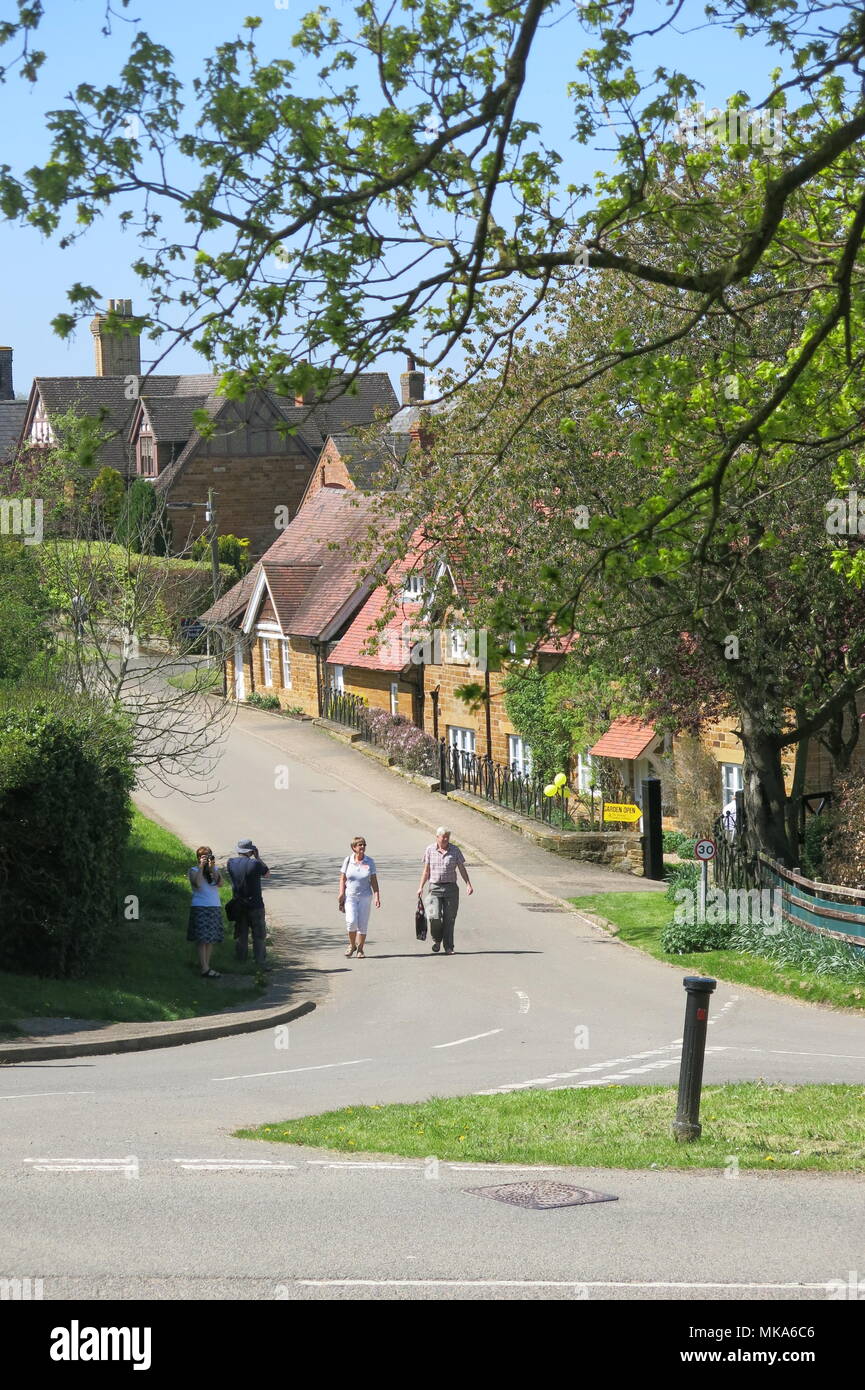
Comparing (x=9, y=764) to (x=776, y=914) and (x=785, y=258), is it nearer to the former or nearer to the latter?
(x=785, y=258)

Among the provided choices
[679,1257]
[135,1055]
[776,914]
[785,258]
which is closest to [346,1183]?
[679,1257]

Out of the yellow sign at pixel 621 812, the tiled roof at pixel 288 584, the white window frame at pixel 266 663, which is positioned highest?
the tiled roof at pixel 288 584

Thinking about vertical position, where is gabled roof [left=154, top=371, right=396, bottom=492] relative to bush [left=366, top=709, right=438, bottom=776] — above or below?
above

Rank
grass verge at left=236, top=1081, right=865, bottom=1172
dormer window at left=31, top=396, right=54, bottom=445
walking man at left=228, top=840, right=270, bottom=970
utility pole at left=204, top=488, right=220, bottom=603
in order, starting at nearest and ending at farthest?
grass verge at left=236, top=1081, right=865, bottom=1172, walking man at left=228, top=840, right=270, bottom=970, utility pole at left=204, top=488, right=220, bottom=603, dormer window at left=31, top=396, right=54, bottom=445

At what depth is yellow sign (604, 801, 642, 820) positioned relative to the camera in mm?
31188

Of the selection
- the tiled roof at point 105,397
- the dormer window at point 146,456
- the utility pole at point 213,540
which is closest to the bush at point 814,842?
the utility pole at point 213,540

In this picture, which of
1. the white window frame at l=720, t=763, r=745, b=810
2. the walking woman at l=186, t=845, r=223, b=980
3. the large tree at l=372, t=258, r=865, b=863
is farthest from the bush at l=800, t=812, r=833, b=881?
the walking woman at l=186, t=845, r=223, b=980

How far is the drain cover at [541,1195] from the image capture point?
8930 millimetres

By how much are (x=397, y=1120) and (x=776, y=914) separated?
12.8 metres

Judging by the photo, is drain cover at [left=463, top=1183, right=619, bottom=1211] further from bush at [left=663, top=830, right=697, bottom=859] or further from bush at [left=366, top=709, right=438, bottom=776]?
bush at [left=366, top=709, right=438, bottom=776]

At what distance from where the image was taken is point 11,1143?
10578 millimetres

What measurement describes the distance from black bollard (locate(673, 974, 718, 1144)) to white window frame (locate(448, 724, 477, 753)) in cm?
3022

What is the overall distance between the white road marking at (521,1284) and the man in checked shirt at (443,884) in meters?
15.9

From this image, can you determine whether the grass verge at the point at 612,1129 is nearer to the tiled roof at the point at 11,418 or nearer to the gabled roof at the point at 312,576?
the gabled roof at the point at 312,576
